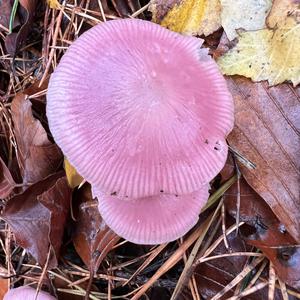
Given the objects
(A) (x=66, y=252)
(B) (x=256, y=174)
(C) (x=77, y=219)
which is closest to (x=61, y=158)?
(C) (x=77, y=219)

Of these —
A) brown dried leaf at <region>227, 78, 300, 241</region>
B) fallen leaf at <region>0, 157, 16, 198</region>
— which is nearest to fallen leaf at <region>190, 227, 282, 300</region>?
brown dried leaf at <region>227, 78, 300, 241</region>

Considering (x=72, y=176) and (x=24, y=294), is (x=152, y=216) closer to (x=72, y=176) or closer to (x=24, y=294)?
(x=72, y=176)

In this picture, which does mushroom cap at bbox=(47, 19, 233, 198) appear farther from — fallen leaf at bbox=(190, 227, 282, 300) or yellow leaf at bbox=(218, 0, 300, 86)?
fallen leaf at bbox=(190, 227, 282, 300)

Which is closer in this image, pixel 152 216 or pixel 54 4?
pixel 152 216

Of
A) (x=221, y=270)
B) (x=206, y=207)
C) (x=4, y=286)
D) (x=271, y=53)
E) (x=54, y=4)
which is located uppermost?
(x=271, y=53)

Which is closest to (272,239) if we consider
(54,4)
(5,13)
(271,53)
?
(271,53)

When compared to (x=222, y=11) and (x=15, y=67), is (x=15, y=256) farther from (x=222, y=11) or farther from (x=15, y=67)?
(x=222, y=11)

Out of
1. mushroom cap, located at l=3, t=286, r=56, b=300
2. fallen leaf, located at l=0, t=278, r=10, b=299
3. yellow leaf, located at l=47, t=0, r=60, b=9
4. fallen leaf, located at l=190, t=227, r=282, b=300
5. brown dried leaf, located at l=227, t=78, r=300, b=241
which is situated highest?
yellow leaf, located at l=47, t=0, r=60, b=9
